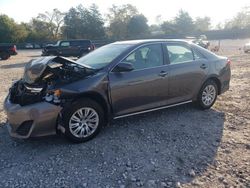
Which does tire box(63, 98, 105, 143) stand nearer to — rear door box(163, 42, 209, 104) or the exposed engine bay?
the exposed engine bay

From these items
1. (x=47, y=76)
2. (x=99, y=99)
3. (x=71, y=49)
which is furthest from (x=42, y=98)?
(x=71, y=49)

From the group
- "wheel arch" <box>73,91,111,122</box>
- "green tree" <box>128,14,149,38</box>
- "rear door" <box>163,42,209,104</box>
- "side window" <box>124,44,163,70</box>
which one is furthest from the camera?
"green tree" <box>128,14,149,38</box>

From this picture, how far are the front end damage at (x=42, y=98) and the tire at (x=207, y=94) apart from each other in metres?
2.57

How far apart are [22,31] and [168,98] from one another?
2178 inches

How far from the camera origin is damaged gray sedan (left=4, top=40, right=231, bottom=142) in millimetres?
4043

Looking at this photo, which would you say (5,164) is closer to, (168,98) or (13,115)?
(13,115)

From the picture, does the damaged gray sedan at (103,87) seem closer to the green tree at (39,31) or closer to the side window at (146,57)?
the side window at (146,57)

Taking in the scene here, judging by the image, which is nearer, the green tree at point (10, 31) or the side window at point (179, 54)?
the side window at point (179, 54)

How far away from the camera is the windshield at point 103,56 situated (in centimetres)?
474

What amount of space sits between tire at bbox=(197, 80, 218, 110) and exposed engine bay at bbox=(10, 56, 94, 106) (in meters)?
2.56

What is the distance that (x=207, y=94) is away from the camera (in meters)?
5.89

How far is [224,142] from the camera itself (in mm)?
4340

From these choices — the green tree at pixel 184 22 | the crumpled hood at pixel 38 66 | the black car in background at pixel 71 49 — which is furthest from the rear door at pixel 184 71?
the green tree at pixel 184 22

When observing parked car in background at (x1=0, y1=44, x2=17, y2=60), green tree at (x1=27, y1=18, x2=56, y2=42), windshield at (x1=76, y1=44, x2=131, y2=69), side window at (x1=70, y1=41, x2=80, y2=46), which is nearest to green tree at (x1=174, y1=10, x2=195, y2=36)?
green tree at (x1=27, y1=18, x2=56, y2=42)
